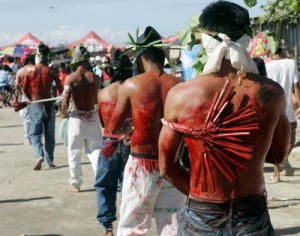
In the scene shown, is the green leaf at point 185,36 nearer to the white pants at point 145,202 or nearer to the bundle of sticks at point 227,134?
the bundle of sticks at point 227,134

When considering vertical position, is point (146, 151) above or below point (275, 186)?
above

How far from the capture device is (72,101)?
818cm

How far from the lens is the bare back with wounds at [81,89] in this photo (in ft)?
26.6

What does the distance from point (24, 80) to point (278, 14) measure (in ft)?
23.6

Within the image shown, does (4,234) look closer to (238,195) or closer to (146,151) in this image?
(146,151)

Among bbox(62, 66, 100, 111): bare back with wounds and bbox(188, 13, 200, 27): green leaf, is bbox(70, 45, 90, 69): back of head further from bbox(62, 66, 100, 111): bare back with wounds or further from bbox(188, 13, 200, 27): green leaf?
bbox(188, 13, 200, 27): green leaf

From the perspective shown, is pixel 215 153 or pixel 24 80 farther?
pixel 24 80

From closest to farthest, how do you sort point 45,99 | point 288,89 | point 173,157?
1. point 173,157
2. point 288,89
3. point 45,99

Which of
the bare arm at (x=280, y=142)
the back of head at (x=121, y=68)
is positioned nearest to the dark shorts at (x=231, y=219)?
the bare arm at (x=280, y=142)

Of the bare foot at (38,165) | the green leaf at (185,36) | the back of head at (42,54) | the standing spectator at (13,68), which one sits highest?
the green leaf at (185,36)

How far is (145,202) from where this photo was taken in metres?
4.62

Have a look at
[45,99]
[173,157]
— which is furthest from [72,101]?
[173,157]

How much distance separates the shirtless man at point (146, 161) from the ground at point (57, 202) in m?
1.44

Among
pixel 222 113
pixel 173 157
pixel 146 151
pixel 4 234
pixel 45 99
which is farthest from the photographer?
pixel 45 99
